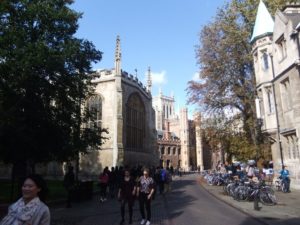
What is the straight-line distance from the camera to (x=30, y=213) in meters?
3.19

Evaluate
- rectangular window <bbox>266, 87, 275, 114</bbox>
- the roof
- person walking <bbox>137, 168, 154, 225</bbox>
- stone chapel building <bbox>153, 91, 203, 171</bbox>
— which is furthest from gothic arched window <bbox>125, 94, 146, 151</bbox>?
stone chapel building <bbox>153, 91, 203, 171</bbox>

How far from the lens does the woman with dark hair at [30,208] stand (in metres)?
3.18

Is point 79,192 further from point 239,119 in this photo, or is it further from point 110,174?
point 239,119

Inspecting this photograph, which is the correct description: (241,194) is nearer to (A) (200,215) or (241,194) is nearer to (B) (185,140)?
(A) (200,215)

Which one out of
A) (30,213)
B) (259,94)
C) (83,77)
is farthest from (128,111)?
(30,213)

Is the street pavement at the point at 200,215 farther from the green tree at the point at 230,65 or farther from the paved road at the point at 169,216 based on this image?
the green tree at the point at 230,65

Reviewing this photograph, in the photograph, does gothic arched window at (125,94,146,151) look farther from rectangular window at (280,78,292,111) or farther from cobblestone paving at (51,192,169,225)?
cobblestone paving at (51,192,169,225)

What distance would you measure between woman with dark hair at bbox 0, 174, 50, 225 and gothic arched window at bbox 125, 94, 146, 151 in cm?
3509

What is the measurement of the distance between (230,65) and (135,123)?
16.9 m

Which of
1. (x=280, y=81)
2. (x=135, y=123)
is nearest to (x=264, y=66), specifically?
(x=280, y=81)

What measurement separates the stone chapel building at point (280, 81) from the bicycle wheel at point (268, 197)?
17.8 feet

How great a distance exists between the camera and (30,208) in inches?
128

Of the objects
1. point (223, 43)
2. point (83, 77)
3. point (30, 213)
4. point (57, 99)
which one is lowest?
point (30, 213)

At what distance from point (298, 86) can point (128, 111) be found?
80.0 feet
